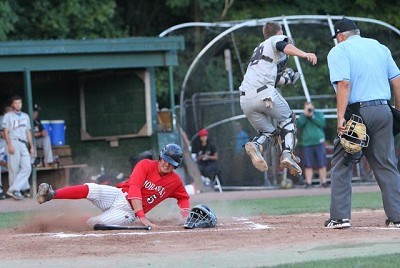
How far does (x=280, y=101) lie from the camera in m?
12.2

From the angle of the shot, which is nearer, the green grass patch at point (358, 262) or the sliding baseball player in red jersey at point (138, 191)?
the green grass patch at point (358, 262)

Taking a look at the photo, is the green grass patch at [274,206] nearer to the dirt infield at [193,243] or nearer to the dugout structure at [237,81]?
the dirt infield at [193,243]

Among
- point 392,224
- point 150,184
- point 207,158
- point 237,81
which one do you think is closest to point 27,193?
point 207,158

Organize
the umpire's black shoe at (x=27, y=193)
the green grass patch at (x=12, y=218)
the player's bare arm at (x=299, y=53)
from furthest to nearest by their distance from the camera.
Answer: the umpire's black shoe at (x=27, y=193)
the green grass patch at (x=12, y=218)
the player's bare arm at (x=299, y=53)

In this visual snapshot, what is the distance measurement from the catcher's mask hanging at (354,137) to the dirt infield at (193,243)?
0.87m

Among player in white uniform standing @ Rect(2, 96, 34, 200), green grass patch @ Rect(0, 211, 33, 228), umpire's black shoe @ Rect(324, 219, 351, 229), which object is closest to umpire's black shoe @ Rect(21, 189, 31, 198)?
player in white uniform standing @ Rect(2, 96, 34, 200)

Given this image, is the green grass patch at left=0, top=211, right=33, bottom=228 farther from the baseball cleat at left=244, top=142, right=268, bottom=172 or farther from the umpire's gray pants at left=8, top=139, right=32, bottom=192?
the umpire's gray pants at left=8, top=139, right=32, bottom=192

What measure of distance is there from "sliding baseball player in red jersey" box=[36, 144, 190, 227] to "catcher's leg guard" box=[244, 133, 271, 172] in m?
0.93

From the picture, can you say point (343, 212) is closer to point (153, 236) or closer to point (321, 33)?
point (153, 236)

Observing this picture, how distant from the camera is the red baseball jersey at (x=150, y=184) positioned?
11.7 meters

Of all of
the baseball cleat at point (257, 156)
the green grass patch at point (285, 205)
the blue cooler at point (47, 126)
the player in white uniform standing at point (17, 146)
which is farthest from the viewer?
the blue cooler at point (47, 126)

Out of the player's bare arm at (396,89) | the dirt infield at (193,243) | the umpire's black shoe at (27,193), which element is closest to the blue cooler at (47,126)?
the umpire's black shoe at (27,193)

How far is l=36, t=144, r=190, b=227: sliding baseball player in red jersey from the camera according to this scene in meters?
11.6

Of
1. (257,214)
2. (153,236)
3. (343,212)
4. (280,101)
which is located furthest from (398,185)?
(257,214)
